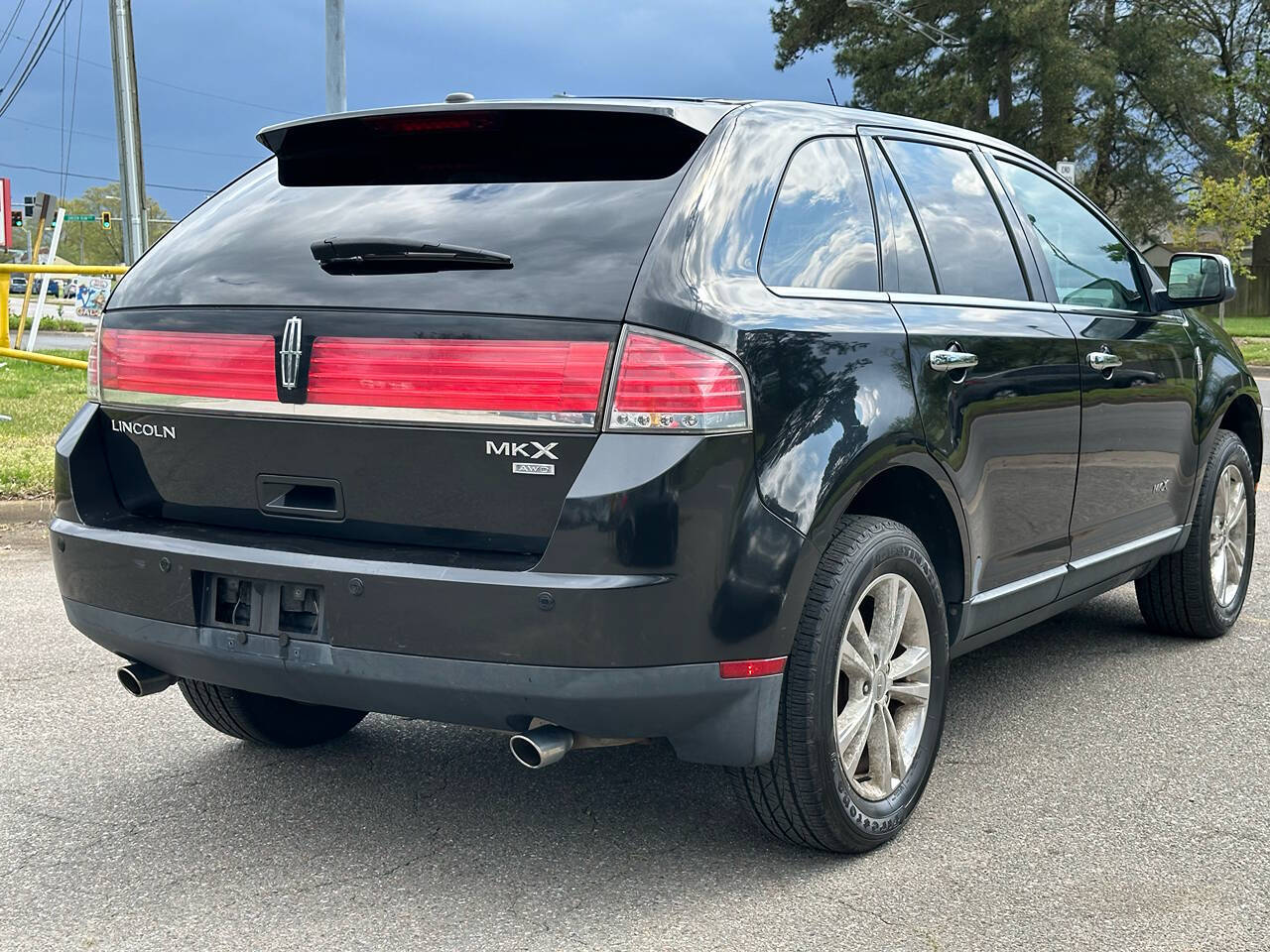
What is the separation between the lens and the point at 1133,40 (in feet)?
151

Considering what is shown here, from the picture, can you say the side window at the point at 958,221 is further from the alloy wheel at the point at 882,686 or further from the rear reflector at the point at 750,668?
the rear reflector at the point at 750,668

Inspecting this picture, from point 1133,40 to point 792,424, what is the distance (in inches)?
1873

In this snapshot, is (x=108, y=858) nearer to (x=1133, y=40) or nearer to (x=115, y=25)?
(x=115, y=25)

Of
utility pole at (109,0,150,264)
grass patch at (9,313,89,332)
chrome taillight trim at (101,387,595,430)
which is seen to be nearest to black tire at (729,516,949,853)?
chrome taillight trim at (101,387,595,430)

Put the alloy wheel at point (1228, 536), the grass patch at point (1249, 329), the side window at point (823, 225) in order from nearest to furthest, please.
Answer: the side window at point (823, 225) → the alloy wheel at point (1228, 536) → the grass patch at point (1249, 329)

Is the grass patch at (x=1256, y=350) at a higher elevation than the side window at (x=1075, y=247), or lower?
lower

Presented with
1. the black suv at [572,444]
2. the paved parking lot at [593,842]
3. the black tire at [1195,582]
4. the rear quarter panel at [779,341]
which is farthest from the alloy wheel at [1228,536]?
the rear quarter panel at [779,341]

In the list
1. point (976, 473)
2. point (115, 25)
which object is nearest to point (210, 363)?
point (976, 473)

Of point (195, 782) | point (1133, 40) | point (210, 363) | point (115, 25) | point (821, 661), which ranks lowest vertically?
point (195, 782)

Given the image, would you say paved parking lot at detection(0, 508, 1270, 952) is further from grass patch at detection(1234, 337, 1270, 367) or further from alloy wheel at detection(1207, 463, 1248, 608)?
grass patch at detection(1234, 337, 1270, 367)

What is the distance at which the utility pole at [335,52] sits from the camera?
477 inches

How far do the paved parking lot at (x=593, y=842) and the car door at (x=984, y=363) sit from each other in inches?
22.5

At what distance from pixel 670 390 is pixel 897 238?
118 cm

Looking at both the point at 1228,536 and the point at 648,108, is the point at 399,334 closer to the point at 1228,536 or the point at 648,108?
the point at 648,108
